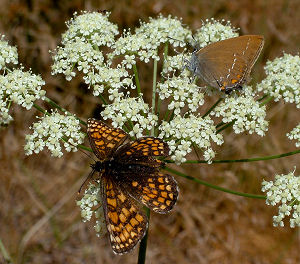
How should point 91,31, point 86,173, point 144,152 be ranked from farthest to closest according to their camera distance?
point 86,173 → point 91,31 → point 144,152

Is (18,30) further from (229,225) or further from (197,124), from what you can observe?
(229,225)

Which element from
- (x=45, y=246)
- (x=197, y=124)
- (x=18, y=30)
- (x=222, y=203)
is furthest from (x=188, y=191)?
(x=18, y=30)

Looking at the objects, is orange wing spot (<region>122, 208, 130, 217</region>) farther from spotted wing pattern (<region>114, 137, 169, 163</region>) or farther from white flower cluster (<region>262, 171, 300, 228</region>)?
white flower cluster (<region>262, 171, 300, 228</region>)

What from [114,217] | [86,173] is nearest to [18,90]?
[114,217]

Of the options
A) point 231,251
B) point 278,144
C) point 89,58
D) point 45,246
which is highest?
point 278,144

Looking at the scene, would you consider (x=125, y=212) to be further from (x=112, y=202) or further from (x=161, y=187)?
(x=161, y=187)

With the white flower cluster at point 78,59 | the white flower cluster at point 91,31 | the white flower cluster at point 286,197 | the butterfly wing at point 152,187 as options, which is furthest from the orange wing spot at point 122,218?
the white flower cluster at point 91,31

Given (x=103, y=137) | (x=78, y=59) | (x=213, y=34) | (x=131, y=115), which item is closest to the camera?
(x=103, y=137)
